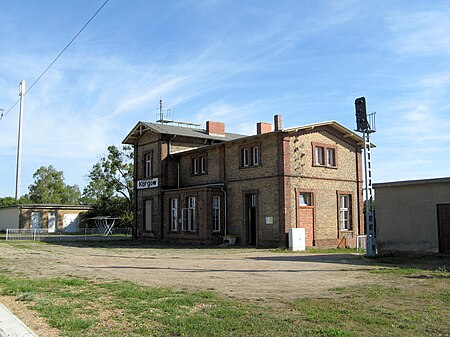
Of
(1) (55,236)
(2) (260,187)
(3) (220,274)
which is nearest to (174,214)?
(2) (260,187)

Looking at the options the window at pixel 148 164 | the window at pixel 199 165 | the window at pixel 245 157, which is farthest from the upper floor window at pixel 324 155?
the window at pixel 148 164

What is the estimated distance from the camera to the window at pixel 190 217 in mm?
30047

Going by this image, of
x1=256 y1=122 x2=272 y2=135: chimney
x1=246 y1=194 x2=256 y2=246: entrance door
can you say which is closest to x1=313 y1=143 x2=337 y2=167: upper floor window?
x1=246 y1=194 x2=256 y2=246: entrance door

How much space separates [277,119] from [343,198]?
22.1 feet

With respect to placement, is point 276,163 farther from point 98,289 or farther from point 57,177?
point 57,177

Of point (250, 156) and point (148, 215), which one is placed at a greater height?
point (250, 156)

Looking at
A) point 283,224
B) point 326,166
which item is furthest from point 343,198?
point 283,224

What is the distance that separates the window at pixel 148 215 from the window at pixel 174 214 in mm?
2770

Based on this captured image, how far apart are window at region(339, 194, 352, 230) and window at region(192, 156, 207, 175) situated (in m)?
8.77

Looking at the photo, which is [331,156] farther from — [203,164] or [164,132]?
[164,132]

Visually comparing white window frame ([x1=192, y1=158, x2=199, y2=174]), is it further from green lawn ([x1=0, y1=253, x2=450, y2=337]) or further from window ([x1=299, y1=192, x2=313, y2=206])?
green lawn ([x1=0, y1=253, x2=450, y2=337])

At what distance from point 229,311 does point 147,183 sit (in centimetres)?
2731

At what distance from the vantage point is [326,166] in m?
28.0

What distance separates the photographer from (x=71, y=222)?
174 feet
